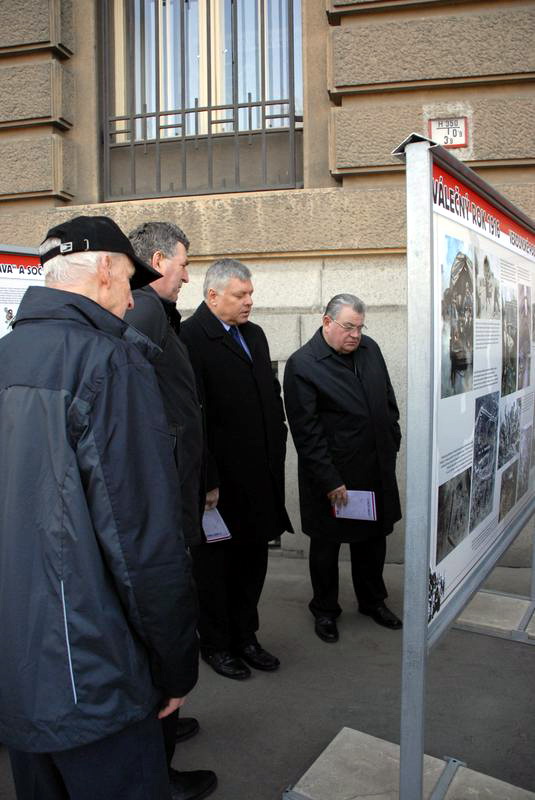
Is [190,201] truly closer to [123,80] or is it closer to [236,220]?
[236,220]

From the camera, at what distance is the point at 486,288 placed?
2.23 metres

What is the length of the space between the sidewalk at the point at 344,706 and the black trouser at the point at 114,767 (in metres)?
1.02

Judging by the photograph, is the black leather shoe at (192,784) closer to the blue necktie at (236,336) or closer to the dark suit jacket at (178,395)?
the dark suit jacket at (178,395)

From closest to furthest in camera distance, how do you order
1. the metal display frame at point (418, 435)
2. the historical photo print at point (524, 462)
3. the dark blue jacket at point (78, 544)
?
the dark blue jacket at point (78, 544) → the metal display frame at point (418, 435) → the historical photo print at point (524, 462)

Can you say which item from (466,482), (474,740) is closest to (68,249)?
(466,482)

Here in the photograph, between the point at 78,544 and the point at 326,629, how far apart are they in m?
2.48

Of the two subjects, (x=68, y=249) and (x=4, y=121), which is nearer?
(x=68, y=249)

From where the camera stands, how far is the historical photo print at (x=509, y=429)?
2594 millimetres

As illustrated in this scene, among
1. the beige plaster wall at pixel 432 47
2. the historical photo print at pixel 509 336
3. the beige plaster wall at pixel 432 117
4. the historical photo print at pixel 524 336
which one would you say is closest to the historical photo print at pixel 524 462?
the historical photo print at pixel 524 336

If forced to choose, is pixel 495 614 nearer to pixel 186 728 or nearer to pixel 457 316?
pixel 186 728

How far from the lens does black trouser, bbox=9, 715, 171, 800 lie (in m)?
1.42

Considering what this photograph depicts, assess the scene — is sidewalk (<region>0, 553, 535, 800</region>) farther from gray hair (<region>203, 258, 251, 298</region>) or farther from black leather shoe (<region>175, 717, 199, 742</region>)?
gray hair (<region>203, 258, 251, 298</region>)

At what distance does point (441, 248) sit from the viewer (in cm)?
183

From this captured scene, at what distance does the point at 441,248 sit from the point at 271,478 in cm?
170
